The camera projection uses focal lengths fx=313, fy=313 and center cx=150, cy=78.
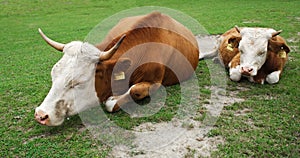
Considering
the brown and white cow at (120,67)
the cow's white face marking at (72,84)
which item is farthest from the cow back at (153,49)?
the cow's white face marking at (72,84)

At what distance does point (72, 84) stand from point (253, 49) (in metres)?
3.36

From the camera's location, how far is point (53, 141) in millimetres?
3869

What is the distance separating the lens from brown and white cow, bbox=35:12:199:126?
3957 mm

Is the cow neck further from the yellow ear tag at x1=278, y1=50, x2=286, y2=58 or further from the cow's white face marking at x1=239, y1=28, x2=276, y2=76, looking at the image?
the yellow ear tag at x1=278, y1=50, x2=286, y2=58

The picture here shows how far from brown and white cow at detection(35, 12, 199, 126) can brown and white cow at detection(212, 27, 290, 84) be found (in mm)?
884

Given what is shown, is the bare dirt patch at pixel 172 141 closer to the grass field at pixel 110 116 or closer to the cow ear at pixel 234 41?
the grass field at pixel 110 116

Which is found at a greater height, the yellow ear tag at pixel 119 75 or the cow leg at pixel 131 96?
the yellow ear tag at pixel 119 75

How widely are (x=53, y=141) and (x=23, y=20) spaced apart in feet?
52.3

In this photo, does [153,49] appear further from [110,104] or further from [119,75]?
[110,104]

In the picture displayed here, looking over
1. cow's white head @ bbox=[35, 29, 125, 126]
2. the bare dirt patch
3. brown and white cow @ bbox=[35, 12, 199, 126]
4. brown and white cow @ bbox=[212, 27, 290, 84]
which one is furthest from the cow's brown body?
brown and white cow @ bbox=[212, 27, 290, 84]

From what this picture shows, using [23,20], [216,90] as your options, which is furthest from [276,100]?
[23,20]

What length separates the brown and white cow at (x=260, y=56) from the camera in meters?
5.61

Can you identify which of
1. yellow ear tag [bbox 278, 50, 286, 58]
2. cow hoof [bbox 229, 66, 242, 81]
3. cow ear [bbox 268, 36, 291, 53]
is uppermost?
cow ear [bbox 268, 36, 291, 53]

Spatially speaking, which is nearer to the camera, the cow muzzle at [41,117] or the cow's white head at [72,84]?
the cow muzzle at [41,117]
